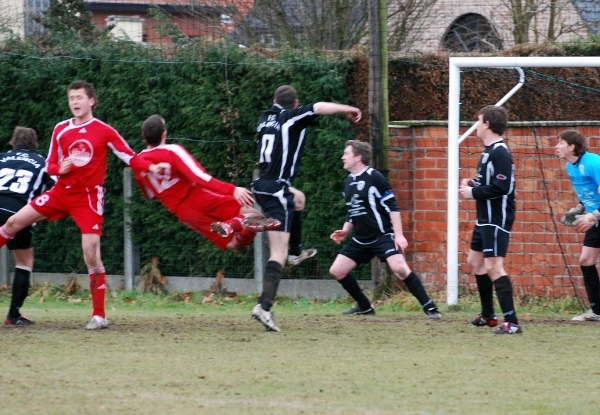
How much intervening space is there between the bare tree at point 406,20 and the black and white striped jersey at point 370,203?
7.05 m

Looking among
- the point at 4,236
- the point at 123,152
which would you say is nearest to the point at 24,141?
the point at 4,236

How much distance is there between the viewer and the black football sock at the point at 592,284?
9.30m

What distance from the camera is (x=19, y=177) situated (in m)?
8.87

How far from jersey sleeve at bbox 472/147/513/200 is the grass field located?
118cm

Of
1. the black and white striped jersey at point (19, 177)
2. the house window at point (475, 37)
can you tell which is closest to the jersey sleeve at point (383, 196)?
the black and white striped jersey at point (19, 177)

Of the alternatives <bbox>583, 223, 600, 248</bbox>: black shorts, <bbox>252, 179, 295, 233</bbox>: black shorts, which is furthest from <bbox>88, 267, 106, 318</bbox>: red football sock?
<bbox>583, 223, 600, 248</bbox>: black shorts

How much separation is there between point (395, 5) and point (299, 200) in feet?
29.7

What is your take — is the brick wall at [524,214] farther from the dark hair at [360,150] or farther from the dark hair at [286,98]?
the dark hair at [286,98]

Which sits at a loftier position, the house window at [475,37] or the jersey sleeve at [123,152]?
the house window at [475,37]

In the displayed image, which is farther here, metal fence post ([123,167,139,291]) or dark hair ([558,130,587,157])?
metal fence post ([123,167,139,291])

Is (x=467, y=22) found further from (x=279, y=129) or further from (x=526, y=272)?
(x=279, y=129)

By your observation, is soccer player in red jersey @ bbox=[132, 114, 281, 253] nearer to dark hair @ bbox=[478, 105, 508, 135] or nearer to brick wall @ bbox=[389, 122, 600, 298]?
dark hair @ bbox=[478, 105, 508, 135]

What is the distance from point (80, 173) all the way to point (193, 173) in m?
0.93

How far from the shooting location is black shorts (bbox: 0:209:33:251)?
348 inches
